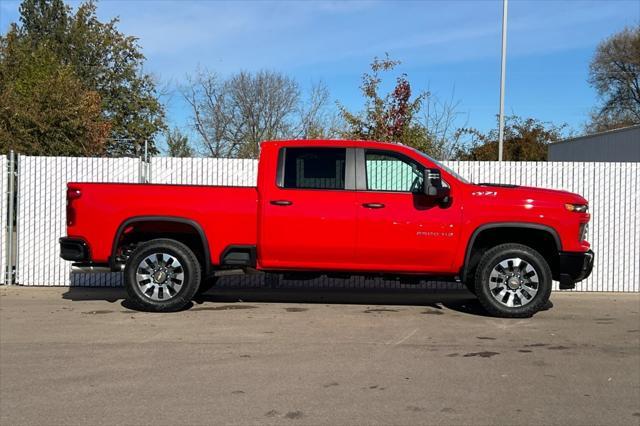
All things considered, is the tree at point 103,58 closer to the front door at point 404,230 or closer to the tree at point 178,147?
the tree at point 178,147

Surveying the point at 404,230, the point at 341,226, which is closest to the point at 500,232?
the point at 404,230

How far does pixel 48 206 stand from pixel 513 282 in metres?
7.18

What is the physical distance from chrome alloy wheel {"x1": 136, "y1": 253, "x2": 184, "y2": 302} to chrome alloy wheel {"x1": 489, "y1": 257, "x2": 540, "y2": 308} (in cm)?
396

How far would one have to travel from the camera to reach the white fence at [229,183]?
10.2m

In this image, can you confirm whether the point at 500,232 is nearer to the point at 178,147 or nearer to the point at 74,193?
the point at 74,193

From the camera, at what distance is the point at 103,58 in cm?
3512

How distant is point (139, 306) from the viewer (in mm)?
8164

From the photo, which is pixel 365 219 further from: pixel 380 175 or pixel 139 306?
pixel 139 306

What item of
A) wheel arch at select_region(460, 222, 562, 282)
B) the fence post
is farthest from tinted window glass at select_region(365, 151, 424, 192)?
the fence post

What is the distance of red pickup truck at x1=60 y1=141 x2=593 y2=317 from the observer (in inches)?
309

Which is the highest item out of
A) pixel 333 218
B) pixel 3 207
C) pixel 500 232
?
pixel 3 207

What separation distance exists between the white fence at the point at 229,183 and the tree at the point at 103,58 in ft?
79.8

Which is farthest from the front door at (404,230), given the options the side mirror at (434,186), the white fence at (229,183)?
the white fence at (229,183)

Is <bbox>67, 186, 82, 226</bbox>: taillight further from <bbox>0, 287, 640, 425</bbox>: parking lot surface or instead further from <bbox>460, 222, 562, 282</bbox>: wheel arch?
<bbox>460, 222, 562, 282</bbox>: wheel arch
